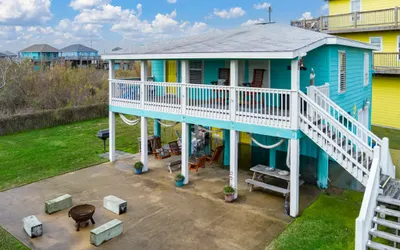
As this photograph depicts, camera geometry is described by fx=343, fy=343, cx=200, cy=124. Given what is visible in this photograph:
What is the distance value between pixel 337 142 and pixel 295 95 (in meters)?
1.77

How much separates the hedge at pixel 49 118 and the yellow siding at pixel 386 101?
20171mm

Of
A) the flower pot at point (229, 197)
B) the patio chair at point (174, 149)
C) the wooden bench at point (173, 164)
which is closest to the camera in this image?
the flower pot at point (229, 197)

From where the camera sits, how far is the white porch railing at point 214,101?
9.96 m

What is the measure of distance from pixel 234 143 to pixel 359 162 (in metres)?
3.57

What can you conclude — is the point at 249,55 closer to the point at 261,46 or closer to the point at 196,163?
the point at 261,46

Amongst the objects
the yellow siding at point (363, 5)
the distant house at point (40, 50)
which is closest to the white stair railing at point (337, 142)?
the yellow siding at point (363, 5)

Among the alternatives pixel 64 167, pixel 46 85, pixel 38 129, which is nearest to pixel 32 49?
pixel 46 85

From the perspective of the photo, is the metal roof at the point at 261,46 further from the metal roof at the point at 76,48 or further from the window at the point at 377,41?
the metal roof at the point at 76,48

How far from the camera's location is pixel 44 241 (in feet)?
27.1

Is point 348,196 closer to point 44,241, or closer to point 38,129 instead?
point 44,241

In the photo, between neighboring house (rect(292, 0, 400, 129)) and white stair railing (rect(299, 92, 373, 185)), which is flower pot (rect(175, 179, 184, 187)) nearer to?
white stair railing (rect(299, 92, 373, 185))

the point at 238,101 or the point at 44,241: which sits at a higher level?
the point at 238,101

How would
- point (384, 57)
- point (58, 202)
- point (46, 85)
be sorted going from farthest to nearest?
point (46, 85)
point (384, 57)
point (58, 202)

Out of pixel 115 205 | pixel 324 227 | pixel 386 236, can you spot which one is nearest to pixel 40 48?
pixel 115 205
